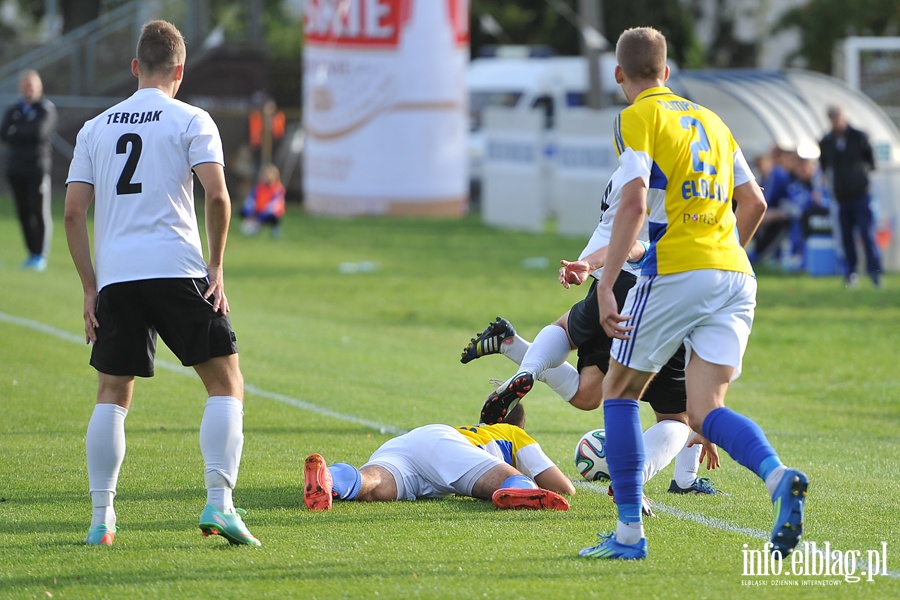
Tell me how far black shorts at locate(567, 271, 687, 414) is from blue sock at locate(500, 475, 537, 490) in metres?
0.70

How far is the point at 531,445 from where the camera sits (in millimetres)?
6523

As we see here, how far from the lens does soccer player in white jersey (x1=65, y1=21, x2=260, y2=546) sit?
5.28 m

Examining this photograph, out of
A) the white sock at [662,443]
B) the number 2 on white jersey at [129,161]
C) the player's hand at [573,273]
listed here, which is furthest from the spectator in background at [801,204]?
A: the number 2 on white jersey at [129,161]

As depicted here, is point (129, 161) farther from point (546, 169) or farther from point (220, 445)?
point (546, 169)

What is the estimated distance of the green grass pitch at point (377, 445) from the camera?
5.01 metres

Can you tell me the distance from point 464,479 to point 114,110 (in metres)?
2.41

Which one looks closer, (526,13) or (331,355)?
(331,355)

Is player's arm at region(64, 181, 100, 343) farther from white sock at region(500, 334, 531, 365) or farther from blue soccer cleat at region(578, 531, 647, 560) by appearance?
white sock at region(500, 334, 531, 365)

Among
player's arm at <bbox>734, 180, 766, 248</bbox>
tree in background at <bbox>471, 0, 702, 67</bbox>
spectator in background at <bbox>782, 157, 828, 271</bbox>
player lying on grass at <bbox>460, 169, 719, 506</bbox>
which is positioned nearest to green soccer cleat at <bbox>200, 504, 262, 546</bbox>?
player lying on grass at <bbox>460, 169, 719, 506</bbox>

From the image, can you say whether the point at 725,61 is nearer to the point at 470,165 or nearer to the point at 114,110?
the point at 470,165

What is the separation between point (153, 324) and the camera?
17.7 ft

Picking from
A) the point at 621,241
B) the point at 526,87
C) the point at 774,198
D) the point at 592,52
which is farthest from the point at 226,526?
the point at 526,87

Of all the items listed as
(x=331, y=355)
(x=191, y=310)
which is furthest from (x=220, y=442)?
(x=331, y=355)

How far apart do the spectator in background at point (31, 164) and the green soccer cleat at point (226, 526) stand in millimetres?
13291
